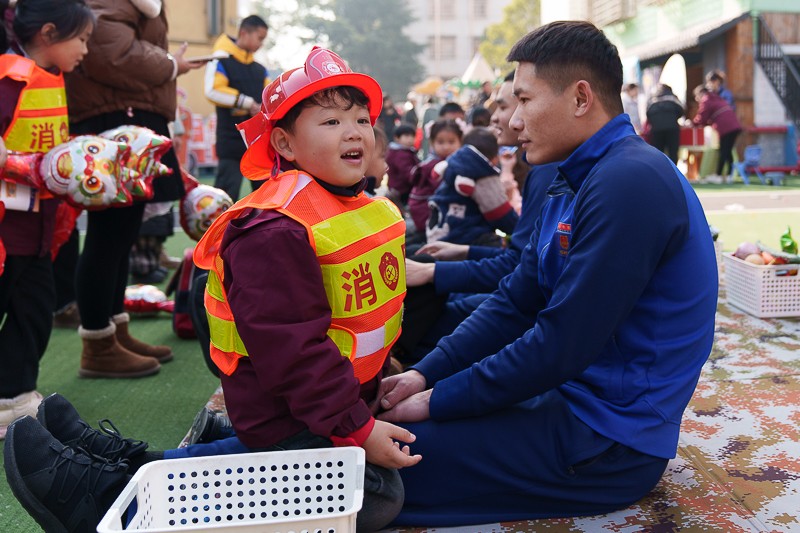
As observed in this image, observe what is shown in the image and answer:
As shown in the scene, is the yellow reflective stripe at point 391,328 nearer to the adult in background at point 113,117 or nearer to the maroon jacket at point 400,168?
the adult in background at point 113,117

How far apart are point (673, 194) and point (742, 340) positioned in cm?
222

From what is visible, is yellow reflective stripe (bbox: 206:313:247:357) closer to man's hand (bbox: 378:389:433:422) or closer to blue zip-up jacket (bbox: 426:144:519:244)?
man's hand (bbox: 378:389:433:422)

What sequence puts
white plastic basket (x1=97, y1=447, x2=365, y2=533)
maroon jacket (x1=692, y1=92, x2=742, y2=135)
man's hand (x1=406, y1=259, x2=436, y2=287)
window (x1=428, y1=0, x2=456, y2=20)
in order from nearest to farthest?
Answer: white plastic basket (x1=97, y1=447, x2=365, y2=533)
man's hand (x1=406, y1=259, x2=436, y2=287)
maroon jacket (x1=692, y1=92, x2=742, y2=135)
window (x1=428, y1=0, x2=456, y2=20)

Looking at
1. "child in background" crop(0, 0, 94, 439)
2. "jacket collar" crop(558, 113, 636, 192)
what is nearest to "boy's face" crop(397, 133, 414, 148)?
"child in background" crop(0, 0, 94, 439)

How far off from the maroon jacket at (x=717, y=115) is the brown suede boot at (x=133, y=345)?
13.3m

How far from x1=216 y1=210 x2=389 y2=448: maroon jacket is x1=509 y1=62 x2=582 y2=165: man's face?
695mm

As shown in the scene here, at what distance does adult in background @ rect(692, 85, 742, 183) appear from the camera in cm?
1503

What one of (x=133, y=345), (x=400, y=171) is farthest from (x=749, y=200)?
(x=133, y=345)

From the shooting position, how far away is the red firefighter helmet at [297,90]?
6.92 feet

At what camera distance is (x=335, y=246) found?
2.07 meters

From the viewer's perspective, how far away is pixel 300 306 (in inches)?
76.5

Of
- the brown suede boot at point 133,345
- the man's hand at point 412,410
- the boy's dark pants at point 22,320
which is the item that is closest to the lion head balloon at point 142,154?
the boy's dark pants at point 22,320

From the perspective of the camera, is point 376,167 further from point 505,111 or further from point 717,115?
point 717,115

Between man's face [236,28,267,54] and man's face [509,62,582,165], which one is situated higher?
man's face [236,28,267,54]
